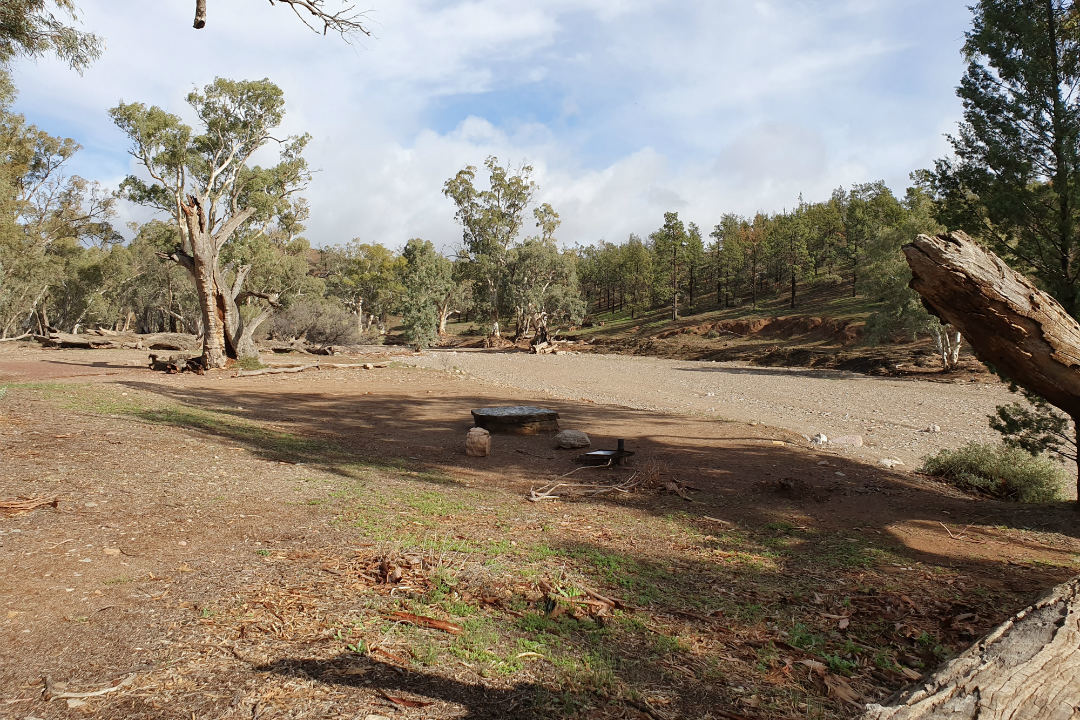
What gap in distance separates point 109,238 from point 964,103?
49331 mm

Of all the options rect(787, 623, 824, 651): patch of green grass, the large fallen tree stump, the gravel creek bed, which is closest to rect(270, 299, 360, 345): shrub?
the large fallen tree stump

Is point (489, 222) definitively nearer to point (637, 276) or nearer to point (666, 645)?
point (637, 276)

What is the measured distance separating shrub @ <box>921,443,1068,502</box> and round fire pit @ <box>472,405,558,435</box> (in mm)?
6952

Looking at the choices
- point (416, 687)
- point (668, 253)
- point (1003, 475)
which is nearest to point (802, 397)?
point (1003, 475)

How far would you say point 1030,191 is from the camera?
7.77 meters

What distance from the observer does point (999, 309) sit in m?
4.96

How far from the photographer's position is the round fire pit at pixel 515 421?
39.4 feet

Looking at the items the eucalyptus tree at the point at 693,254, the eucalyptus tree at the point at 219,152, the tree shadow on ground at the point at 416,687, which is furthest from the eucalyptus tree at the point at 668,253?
the tree shadow on ground at the point at 416,687

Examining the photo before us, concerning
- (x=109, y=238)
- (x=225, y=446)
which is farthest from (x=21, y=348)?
(x=225, y=446)

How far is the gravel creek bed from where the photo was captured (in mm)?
14000

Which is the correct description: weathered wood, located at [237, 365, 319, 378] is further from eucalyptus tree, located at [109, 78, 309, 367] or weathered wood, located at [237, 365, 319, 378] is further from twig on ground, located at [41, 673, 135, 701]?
twig on ground, located at [41, 673, 135, 701]

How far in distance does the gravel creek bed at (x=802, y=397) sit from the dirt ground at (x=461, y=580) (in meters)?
5.10

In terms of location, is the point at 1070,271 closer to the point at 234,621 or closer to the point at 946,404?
the point at 234,621

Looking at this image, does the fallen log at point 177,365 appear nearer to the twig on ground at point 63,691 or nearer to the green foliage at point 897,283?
the twig on ground at point 63,691
